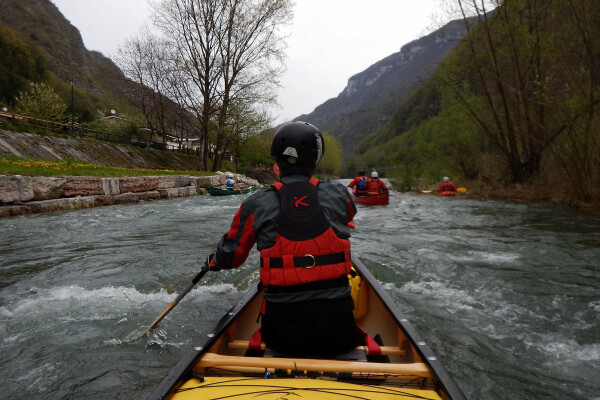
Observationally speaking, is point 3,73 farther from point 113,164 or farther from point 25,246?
point 25,246

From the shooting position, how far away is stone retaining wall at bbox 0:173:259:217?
914cm

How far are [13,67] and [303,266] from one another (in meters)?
56.1

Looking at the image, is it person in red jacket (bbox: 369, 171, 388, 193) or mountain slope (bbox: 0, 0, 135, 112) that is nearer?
person in red jacket (bbox: 369, 171, 388, 193)

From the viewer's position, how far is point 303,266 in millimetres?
1882

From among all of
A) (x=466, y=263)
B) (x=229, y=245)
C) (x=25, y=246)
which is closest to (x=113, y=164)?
(x=25, y=246)

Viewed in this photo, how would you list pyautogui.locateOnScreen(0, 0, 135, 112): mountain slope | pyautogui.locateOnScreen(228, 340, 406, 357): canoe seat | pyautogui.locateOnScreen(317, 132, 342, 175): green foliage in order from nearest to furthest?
pyautogui.locateOnScreen(228, 340, 406, 357): canoe seat < pyautogui.locateOnScreen(0, 0, 135, 112): mountain slope < pyautogui.locateOnScreen(317, 132, 342, 175): green foliage

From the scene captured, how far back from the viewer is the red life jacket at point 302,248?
1887 mm

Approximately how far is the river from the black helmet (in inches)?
75.5

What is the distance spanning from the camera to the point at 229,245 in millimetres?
2195

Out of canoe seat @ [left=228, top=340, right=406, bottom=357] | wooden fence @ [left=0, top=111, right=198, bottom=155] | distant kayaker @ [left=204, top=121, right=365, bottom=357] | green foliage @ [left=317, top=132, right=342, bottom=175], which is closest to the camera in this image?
distant kayaker @ [left=204, top=121, right=365, bottom=357]

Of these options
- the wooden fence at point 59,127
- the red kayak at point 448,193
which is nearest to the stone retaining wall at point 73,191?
the wooden fence at point 59,127

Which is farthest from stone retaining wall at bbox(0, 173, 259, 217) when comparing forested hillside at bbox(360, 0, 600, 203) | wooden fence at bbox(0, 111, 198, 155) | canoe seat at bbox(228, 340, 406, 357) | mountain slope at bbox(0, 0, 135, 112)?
mountain slope at bbox(0, 0, 135, 112)

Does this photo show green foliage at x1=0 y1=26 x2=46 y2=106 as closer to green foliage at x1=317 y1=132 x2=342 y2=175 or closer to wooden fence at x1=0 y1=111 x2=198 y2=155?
wooden fence at x1=0 y1=111 x2=198 y2=155

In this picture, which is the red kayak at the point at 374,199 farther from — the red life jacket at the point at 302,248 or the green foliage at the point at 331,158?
the green foliage at the point at 331,158
